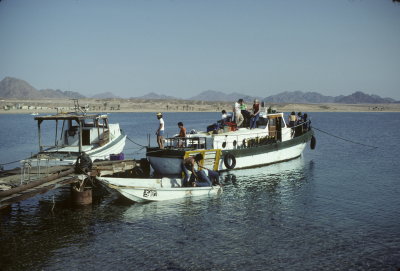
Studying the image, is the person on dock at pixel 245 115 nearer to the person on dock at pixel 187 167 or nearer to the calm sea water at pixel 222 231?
the calm sea water at pixel 222 231

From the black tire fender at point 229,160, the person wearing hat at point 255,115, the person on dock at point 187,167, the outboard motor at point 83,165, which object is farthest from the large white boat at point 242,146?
the outboard motor at point 83,165

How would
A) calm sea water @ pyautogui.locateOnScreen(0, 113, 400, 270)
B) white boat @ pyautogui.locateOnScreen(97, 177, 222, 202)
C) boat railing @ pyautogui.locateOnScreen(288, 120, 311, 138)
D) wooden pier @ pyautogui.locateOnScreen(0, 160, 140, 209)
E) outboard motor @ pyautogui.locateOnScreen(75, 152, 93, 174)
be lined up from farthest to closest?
boat railing @ pyautogui.locateOnScreen(288, 120, 311, 138)
outboard motor @ pyautogui.locateOnScreen(75, 152, 93, 174)
white boat @ pyautogui.locateOnScreen(97, 177, 222, 202)
wooden pier @ pyautogui.locateOnScreen(0, 160, 140, 209)
calm sea water @ pyautogui.locateOnScreen(0, 113, 400, 270)

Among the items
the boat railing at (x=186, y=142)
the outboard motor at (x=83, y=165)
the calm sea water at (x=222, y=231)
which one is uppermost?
the boat railing at (x=186, y=142)

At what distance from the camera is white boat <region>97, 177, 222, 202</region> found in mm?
19078

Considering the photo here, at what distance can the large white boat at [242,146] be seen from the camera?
2416 centimetres

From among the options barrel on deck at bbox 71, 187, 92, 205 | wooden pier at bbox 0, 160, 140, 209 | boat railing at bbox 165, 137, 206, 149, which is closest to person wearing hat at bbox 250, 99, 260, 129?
boat railing at bbox 165, 137, 206, 149

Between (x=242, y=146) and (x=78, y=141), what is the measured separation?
37.5ft

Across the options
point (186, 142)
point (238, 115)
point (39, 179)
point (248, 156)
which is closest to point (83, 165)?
point (39, 179)

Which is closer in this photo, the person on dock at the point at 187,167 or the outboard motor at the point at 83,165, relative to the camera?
the outboard motor at the point at 83,165

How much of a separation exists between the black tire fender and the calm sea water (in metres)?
1.64

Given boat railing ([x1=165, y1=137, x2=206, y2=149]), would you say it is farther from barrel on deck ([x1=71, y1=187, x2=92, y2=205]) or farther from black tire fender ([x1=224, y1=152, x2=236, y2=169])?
barrel on deck ([x1=71, y1=187, x2=92, y2=205])

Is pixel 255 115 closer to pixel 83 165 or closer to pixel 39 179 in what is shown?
pixel 83 165

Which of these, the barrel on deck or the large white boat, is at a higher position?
the large white boat

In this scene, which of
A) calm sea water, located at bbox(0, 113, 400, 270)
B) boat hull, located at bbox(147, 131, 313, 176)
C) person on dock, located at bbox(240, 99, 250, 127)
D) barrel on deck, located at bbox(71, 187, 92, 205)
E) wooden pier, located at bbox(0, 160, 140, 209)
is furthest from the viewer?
person on dock, located at bbox(240, 99, 250, 127)
